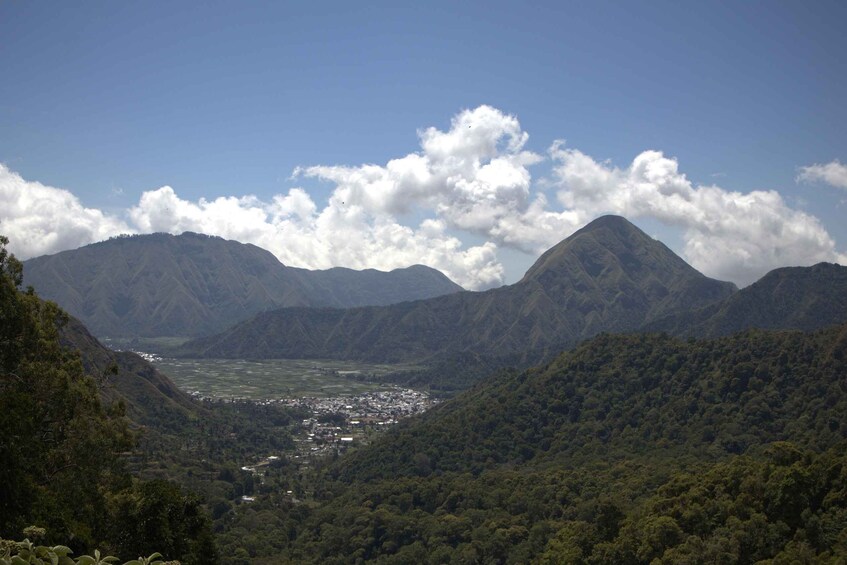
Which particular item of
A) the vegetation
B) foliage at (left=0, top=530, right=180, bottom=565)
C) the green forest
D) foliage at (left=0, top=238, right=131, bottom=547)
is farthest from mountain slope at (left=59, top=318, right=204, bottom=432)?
foliage at (left=0, top=530, right=180, bottom=565)

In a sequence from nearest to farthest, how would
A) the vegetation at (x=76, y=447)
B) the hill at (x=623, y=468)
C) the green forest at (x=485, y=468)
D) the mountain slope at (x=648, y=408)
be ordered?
the vegetation at (x=76, y=447)
the green forest at (x=485, y=468)
the hill at (x=623, y=468)
the mountain slope at (x=648, y=408)

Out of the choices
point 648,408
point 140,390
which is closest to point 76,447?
point 648,408

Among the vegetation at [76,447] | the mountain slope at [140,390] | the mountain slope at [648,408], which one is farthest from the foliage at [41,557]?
the mountain slope at [140,390]

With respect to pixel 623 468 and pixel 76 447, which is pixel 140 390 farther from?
pixel 76 447

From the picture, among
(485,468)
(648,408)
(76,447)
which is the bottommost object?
(485,468)

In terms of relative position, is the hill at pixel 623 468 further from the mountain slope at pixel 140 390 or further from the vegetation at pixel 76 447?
the mountain slope at pixel 140 390

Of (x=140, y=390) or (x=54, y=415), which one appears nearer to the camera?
(x=54, y=415)

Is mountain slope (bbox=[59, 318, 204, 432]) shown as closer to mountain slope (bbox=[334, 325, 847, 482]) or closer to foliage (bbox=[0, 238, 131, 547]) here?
mountain slope (bbox=[334, 325, 847, 482])

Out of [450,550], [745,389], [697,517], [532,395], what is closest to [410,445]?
[532,395]

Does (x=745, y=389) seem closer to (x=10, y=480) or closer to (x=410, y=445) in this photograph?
(x=410, y=445)
